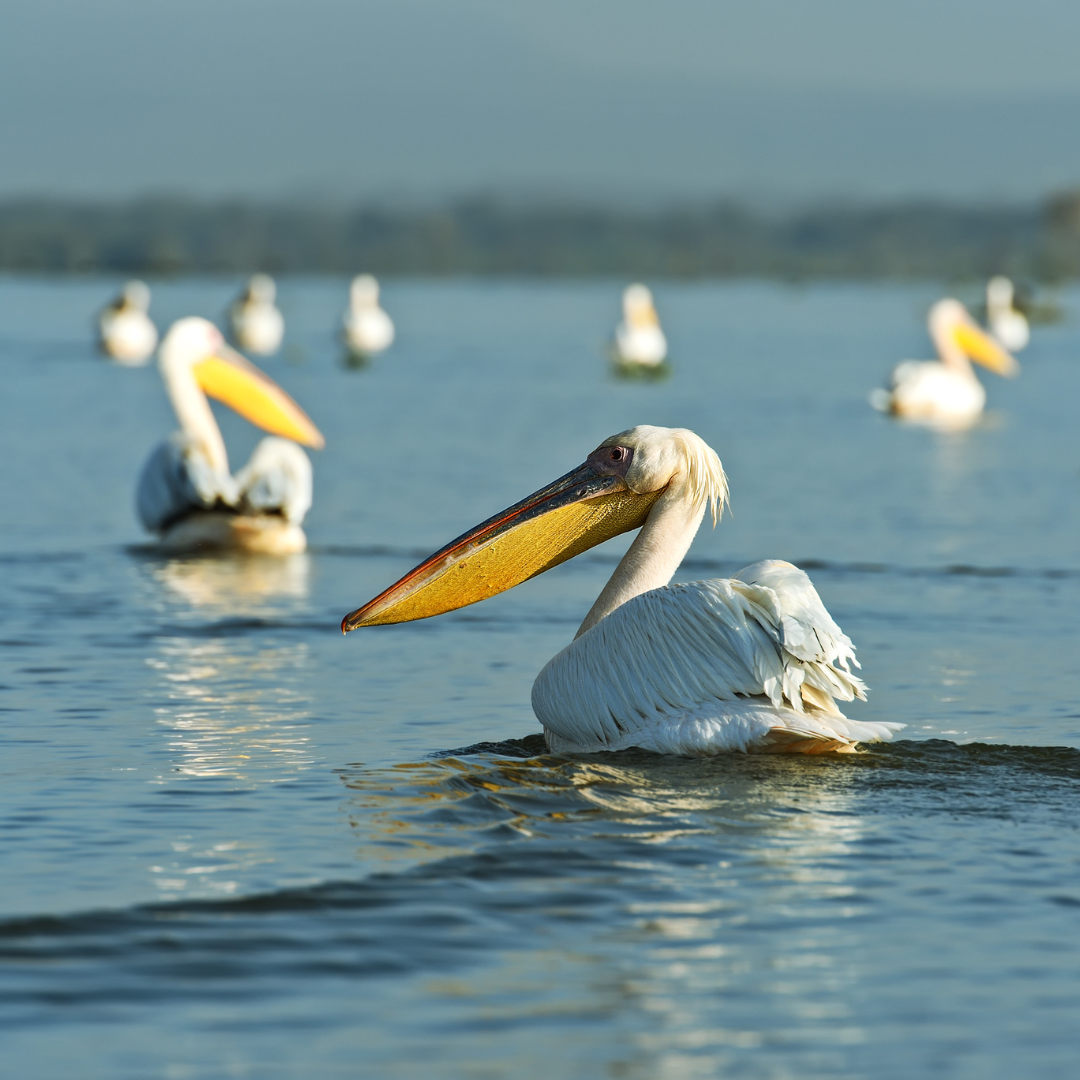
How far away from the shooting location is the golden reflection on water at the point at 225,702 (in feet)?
14.8

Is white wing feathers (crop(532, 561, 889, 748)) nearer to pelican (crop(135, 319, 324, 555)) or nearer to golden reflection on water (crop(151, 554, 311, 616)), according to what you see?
golden reflection on water (crop(151, 554, 311, 616))

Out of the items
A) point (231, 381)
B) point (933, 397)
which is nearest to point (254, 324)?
point (933, 397)

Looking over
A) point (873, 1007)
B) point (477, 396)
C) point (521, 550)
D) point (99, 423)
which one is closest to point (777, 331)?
point (477, 396)

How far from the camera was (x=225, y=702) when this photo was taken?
253 inches

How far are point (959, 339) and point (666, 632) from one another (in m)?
19.0

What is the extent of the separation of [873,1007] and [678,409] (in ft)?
53.6

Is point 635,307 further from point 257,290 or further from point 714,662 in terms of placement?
point 714,662

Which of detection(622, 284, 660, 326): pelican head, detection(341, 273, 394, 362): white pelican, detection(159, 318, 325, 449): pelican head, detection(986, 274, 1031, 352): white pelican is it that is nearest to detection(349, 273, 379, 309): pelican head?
detection(341, 273, 394, 362): white pelican

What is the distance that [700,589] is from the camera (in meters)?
5.34

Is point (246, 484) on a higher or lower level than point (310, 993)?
higher

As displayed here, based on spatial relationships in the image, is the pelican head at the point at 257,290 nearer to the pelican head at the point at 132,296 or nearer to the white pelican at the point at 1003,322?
the pelican head at the point at 132,296

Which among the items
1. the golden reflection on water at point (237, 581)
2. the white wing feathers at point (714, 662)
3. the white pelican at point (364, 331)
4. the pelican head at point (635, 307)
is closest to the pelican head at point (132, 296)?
the white pelican at point (364, 331)

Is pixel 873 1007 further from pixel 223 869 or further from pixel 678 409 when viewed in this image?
pixel 678 409

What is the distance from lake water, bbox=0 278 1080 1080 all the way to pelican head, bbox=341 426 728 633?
16.2 inches
